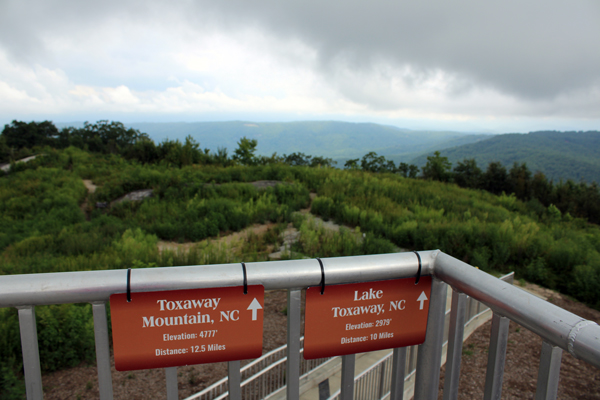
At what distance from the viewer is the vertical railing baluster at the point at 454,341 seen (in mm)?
1255

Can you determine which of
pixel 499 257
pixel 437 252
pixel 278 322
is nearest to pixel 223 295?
pixel 437 252

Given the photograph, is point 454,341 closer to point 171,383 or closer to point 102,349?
point 171,383

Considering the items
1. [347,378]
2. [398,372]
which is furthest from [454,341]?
[347,378]

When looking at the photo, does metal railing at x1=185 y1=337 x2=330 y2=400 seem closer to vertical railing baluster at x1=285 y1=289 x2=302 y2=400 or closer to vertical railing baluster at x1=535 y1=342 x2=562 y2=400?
vertical railing baluster at x1=285 y1=289 x2=302 y2=400

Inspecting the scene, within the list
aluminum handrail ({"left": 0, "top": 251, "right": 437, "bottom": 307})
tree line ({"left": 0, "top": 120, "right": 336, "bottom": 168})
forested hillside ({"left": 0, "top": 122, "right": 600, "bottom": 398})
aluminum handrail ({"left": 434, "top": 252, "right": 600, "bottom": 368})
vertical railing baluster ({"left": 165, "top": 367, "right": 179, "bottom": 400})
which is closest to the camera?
aluminum handrail ({"left": 434, "top": 252, "right": 600, "bottom": 368})

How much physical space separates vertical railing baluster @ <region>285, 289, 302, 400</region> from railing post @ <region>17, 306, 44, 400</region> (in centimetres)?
77

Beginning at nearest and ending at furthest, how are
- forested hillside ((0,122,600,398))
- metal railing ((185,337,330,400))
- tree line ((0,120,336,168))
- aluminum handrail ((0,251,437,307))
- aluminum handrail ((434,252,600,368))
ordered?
aluminum handrail ((434,252,600,368)), aluminum handrail ((0,251,437,307)), metal railing ((185,337,330,400)), forested hillside ((0,122,600,398)), tree line ((0,120,336,168))

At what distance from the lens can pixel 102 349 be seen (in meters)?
1.14

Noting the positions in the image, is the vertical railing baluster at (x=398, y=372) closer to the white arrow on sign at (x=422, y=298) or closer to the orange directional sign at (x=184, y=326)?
the white arrow on sign at (x=422, y=298)

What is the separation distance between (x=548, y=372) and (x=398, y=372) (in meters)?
0.58

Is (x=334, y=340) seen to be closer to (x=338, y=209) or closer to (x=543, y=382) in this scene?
(x=543, y=382)

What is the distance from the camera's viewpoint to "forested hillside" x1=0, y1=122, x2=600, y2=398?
19.6ft

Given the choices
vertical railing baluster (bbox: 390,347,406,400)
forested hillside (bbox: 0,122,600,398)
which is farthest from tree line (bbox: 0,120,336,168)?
vertical railing baluster (bbox: 390,347,406,400)

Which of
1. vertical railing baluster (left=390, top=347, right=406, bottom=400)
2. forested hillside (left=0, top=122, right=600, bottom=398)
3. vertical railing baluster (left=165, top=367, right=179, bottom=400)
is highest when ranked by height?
vertical railing baluster (left=165, top=367, right=179, bottom=400)
